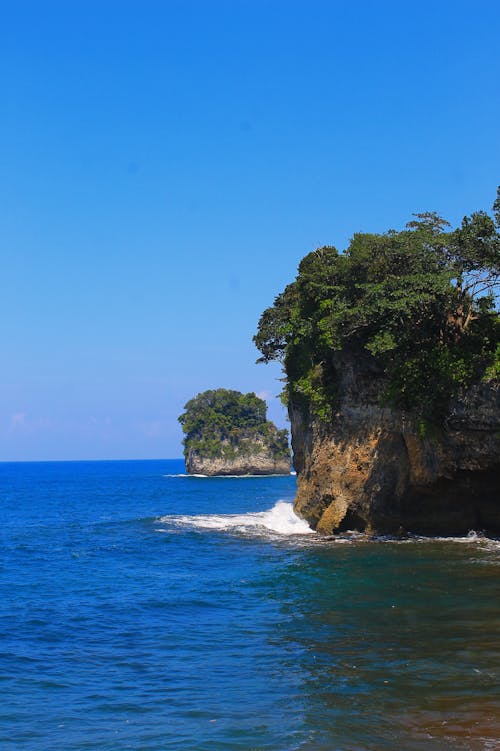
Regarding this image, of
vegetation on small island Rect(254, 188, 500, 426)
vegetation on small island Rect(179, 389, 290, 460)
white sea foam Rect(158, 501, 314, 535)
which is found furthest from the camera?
vegetation on small island Rect(179, 389, 290, 460)

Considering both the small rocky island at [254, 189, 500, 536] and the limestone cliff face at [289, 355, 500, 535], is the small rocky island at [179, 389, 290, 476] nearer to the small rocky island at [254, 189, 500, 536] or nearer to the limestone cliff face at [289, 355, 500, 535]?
the small rocky island at [254, 189, 500, 536]

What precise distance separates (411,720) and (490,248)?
19.5 meters

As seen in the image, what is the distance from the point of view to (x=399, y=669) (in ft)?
41.4

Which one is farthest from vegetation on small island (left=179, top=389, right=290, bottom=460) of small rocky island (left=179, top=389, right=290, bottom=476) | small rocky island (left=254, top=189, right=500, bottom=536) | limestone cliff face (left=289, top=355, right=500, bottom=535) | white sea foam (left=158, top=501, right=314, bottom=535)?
limestone cliff face (left=289, top=355, right=500, bottom=535)

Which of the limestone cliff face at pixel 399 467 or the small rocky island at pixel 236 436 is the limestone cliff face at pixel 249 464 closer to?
the small rocky island at pixel 236 436

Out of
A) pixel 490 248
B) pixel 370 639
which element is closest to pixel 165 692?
pixel 370 639

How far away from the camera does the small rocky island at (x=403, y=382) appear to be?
26.0m

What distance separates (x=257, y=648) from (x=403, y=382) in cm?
1510

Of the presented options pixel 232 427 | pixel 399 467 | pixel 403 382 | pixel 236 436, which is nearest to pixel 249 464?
pixel 236 436

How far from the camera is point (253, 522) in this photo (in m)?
40.9

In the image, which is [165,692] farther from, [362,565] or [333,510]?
[333,510]

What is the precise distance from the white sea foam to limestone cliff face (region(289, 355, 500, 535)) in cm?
240

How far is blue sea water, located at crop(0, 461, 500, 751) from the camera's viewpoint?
33.8 ft

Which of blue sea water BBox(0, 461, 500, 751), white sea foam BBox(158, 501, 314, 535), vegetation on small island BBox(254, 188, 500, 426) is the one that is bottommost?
white sea foam BBox(158, 501, 314, 535)
